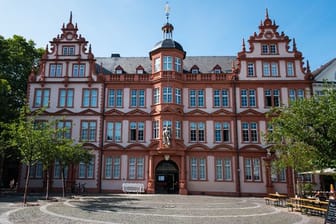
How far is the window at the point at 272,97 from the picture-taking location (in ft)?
108

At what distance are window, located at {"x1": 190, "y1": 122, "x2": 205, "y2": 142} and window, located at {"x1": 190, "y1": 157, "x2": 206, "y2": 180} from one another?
→ 2.14 metres

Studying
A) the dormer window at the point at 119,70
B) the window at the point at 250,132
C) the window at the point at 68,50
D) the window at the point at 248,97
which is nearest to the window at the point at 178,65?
the dormer window at the point at 119,70

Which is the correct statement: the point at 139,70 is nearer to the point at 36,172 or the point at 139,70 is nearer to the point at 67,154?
the point at 67,154

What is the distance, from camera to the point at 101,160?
107 ft

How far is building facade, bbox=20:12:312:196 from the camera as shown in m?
31.7

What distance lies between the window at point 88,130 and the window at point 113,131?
1.42 meters

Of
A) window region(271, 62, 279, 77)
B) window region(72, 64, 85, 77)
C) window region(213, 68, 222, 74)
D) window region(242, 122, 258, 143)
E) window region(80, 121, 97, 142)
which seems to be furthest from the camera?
window region(213, 68, 222, 74)

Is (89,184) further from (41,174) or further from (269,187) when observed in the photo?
(269,187)

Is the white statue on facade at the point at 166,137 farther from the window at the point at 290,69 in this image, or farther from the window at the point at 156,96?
the window at the point at 290,69

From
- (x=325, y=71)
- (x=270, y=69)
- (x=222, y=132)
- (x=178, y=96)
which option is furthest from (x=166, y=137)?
(x=325, y=71)

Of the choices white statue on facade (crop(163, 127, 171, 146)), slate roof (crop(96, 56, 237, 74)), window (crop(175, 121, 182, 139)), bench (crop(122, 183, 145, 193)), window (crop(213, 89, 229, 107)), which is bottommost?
bench (crop(122, 183, 145, 193))

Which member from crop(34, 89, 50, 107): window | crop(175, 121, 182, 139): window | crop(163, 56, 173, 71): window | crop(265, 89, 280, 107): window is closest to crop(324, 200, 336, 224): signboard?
crop(175, 121, 182, 139): window

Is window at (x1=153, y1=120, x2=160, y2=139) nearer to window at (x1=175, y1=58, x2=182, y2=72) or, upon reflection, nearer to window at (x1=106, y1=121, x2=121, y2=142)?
window at (x1=106, y1=121, x2=121, y2=142)

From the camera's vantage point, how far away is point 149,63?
124ft
